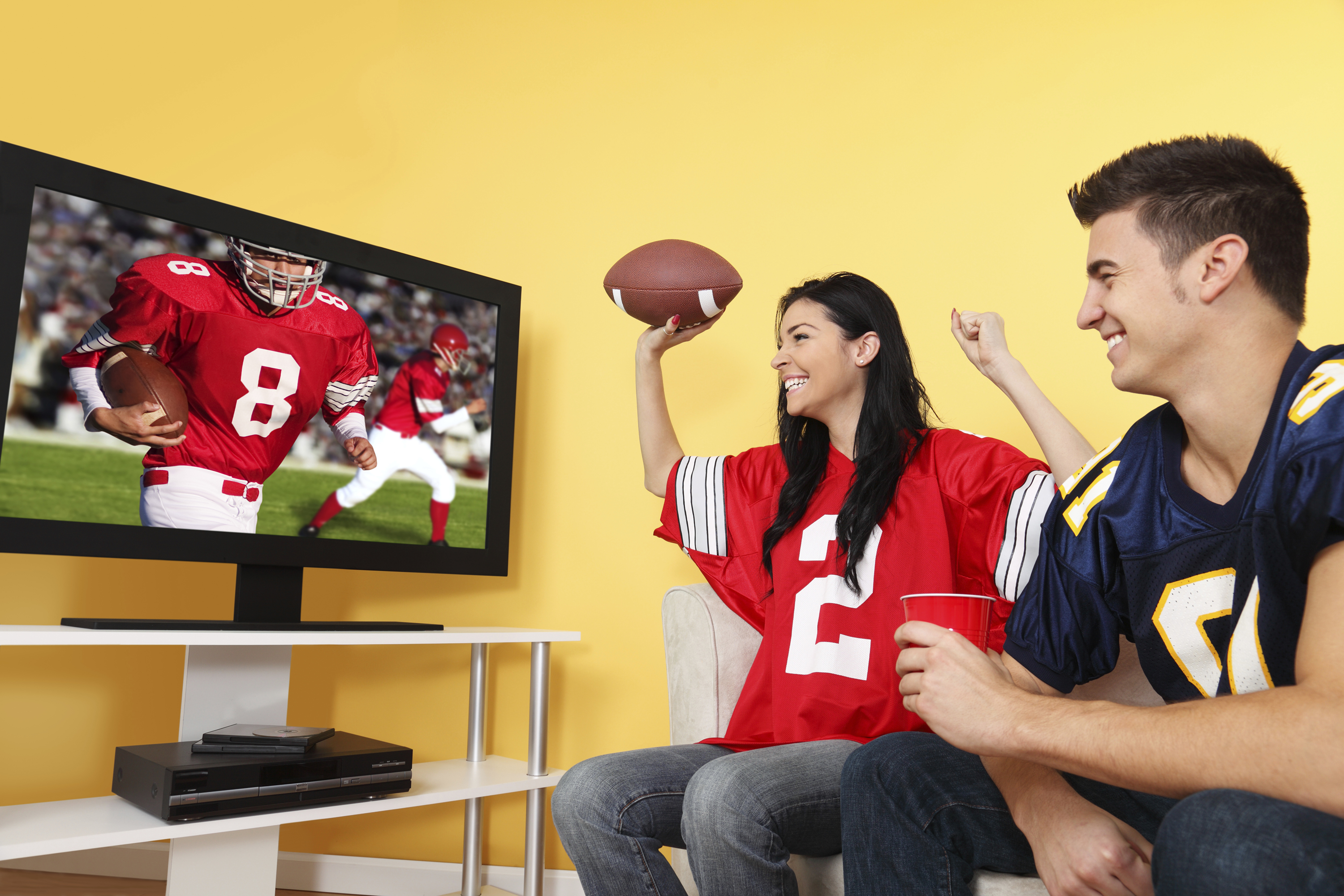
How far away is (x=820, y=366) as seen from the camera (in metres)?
1.79

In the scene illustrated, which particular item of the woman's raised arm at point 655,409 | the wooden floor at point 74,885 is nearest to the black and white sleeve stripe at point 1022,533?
the woman's raised arm at point 655,409

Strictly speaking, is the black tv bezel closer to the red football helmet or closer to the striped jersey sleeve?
the red football helmet

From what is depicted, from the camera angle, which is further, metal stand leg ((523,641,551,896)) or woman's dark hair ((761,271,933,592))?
metal stand leg ((523,641,551,896))

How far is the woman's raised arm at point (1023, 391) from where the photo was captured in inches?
60.5

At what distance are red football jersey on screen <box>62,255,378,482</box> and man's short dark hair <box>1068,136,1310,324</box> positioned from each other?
1586 millimetres

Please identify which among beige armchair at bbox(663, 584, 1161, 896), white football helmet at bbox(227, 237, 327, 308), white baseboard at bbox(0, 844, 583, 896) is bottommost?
white baseboard at bbox(0, 844, 583, 896)

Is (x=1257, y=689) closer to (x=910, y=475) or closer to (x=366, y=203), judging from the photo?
(x=910, y=475)

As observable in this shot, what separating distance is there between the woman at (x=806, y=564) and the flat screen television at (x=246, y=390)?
0.50 metres

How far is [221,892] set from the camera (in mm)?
1660

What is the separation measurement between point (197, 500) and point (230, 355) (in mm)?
298

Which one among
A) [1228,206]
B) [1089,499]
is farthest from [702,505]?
[1228,206]

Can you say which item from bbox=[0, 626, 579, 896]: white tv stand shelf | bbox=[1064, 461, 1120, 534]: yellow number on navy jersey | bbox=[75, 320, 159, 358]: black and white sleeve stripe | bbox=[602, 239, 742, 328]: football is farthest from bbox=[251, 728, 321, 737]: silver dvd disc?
bbox=[1064, 461, 1120, 534]: yellow number on navy jersey

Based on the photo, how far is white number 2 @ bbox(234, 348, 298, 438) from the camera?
6.11ft

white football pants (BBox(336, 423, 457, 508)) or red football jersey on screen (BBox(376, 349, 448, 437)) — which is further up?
red football jersey on screen (BBox(376, 349, 448, 437))
